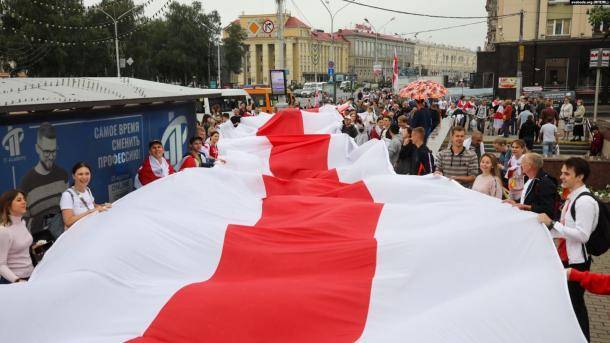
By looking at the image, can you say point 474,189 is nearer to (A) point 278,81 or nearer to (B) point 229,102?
(A) point 278,81

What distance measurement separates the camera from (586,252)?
4.67 metres

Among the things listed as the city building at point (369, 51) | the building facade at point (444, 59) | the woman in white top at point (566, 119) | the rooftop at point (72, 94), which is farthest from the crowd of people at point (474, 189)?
the building facade at point (444, 59)

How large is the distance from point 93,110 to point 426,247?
489cm

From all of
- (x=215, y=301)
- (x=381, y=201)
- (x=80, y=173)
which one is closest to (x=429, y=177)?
(x=381, y=201)

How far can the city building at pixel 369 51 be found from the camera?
137000mm

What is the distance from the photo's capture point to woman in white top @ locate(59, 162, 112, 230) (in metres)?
5.36

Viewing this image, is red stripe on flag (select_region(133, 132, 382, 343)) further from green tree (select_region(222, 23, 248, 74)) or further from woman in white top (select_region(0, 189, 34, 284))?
green tree (select_region(222, 23, 248, 74))

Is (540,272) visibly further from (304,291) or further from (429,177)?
(429,177)

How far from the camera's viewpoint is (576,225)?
15.0ft

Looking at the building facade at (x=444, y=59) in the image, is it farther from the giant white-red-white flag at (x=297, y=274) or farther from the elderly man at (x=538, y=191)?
the giant white-red-white flag at (x=297, y=274)

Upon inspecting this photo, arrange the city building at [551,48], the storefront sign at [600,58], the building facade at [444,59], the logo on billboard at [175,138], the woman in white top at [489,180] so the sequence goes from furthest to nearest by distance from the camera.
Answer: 1. the building facade at [444,59]
2. the city building at [551,48]
3. the storefront sign at [600,58]
4. the logo on billboard at [175,138]
5. the woman in white top at [489,180]

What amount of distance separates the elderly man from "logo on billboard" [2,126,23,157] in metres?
5.02

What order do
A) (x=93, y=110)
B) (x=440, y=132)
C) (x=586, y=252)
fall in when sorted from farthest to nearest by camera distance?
1. (x=440, y=132)
2. (x=93, y=110)
3. (x=586, y=252)

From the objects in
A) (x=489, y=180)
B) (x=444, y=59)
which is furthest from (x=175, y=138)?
(x=444, y=59)
